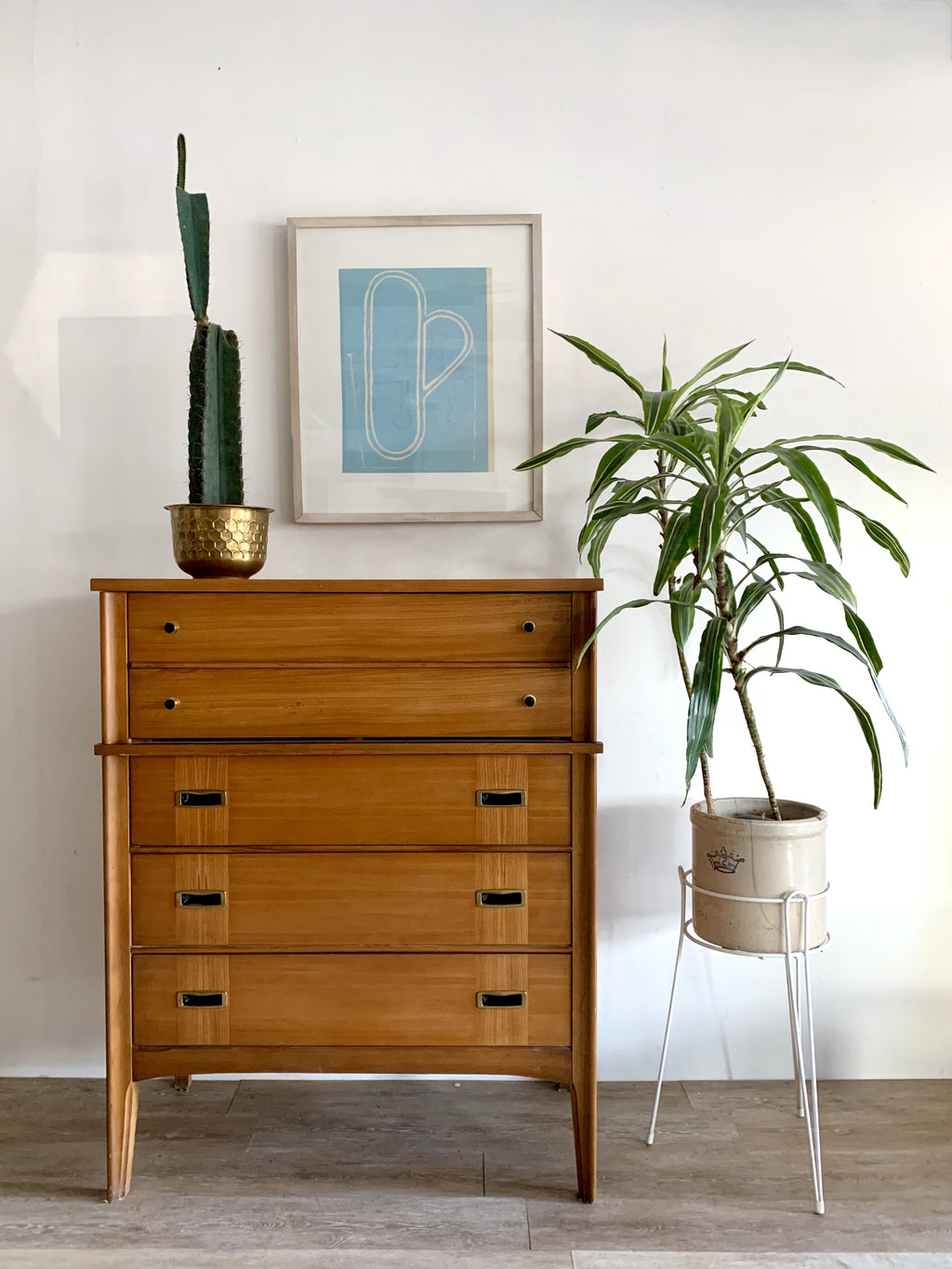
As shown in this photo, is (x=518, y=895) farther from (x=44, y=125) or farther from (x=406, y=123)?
(x=44, y=125)

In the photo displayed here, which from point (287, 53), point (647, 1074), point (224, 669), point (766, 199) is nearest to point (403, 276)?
point (287, 53)

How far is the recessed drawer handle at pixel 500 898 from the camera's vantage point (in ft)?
5.38

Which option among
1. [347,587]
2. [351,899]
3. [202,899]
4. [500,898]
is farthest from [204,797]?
[500,898]

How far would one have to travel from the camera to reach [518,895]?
164 cm

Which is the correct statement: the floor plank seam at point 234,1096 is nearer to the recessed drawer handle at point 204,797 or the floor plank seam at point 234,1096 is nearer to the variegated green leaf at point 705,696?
the recessed drawer handle at point 204,797

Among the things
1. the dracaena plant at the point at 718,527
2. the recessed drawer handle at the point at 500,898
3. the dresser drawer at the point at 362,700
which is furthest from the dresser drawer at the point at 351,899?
the dracaena plant at the point at 718,527

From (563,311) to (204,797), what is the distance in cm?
126

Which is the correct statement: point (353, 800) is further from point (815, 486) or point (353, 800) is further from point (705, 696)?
point (815, 486)

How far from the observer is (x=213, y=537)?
169 centimetres

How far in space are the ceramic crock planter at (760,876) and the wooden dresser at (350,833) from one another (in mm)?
249

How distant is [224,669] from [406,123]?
4.14ft

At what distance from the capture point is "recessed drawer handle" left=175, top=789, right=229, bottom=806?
1.64 metres

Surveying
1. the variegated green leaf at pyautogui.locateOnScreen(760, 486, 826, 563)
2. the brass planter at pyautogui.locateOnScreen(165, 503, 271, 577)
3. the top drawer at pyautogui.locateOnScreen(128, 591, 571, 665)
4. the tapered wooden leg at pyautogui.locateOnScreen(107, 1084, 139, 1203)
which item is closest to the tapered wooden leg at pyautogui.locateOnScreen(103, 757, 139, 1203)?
the tapered wooden leg at pyautogui.locateOnScreen(107, 1084, 139, 1203)

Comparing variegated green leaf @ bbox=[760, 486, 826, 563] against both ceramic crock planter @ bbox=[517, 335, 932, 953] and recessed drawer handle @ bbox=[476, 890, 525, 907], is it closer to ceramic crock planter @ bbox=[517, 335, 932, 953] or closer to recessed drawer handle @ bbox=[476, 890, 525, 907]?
ceramic crock planter @ bbox=[517, 335, 932, 953]
